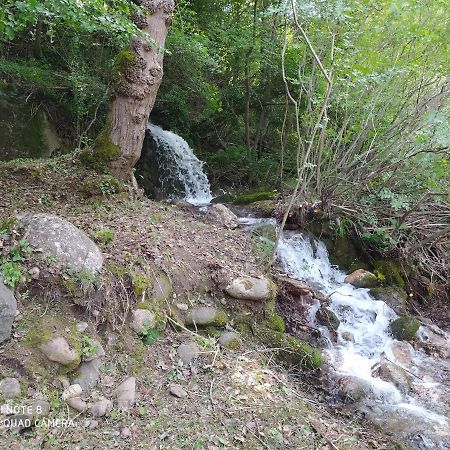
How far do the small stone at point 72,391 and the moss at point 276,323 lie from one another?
232 centimetres

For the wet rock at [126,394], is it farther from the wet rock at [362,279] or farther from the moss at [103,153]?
the wet rock at [362,279]

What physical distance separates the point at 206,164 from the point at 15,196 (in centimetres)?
667

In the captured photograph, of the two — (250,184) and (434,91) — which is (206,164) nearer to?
(250,184)

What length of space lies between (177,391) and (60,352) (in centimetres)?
99

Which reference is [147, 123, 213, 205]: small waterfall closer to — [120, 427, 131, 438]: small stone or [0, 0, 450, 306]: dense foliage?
[0, 0, 450, 306]: dense foliage

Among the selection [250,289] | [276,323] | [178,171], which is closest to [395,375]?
[276,323]

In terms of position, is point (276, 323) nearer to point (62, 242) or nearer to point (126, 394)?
point (126, 394)

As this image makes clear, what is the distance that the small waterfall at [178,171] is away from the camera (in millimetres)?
10594

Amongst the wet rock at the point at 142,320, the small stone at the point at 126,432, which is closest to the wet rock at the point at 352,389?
the wet rock at the point at 142,320

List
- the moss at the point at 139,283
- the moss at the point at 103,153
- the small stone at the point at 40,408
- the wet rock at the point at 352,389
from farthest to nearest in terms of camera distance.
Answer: the moss at the point at 103,153, the wet rock at the point at 352,389, the moss at the point at 139,283, the small stone at the point at 40,408

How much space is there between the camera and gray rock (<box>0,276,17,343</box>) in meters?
2.78

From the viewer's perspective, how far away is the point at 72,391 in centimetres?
287

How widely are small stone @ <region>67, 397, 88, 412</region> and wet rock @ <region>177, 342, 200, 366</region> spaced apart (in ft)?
3.17

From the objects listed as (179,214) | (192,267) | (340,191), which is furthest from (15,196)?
(340,191)
